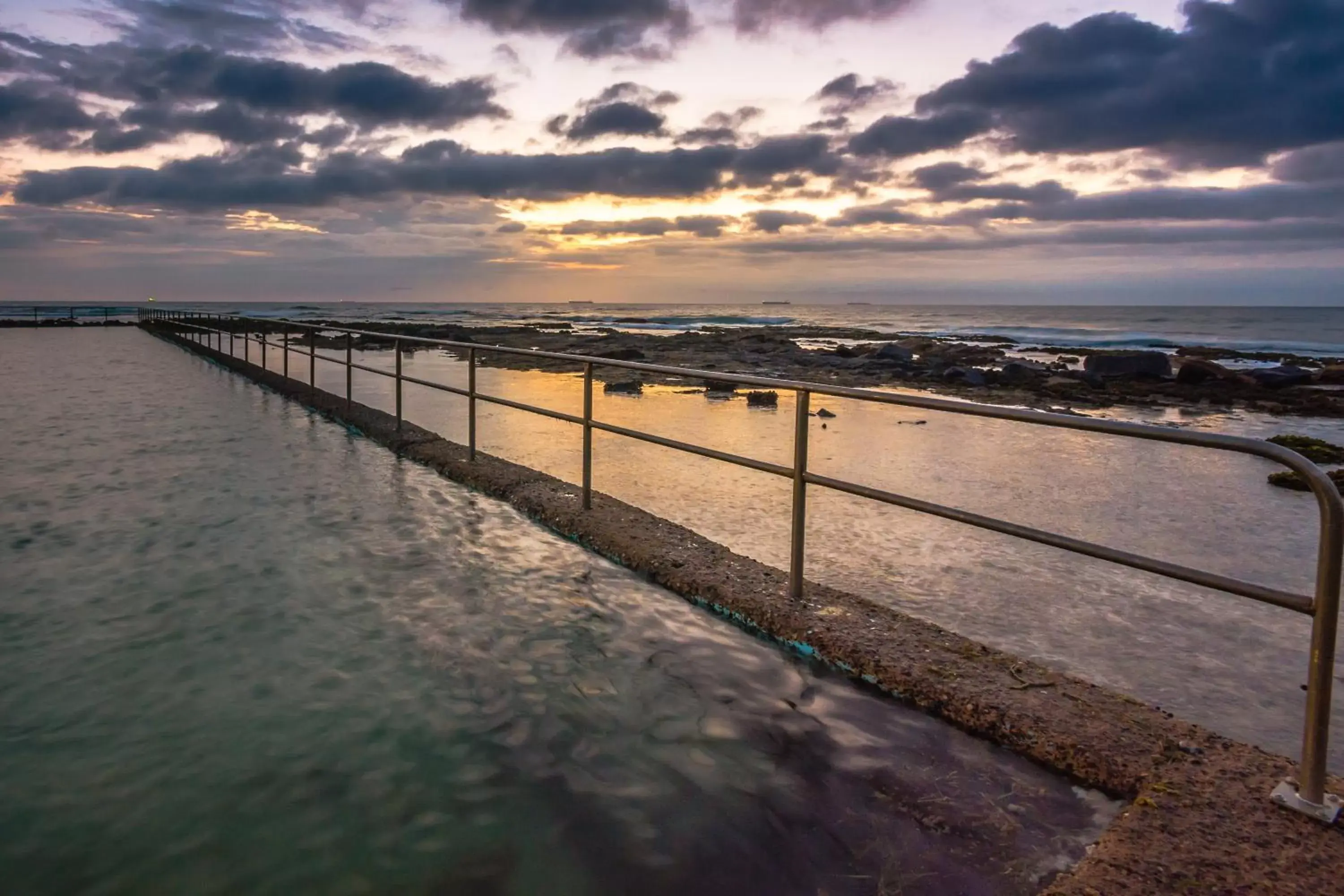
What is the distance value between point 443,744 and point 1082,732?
2.02 meters

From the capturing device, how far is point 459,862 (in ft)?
7.16

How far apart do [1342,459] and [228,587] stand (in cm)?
1240

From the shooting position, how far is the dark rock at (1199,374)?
20.9 meters

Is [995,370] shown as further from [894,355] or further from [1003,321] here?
[1003,321]

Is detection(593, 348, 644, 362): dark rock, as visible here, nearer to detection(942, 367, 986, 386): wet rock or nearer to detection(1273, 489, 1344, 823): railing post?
detection(942, 367, 986, 386): wet rock

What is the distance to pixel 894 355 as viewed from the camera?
2627 centimetres

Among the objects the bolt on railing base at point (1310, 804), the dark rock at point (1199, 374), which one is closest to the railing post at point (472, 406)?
the bolt on railing base at point (1310, 804)

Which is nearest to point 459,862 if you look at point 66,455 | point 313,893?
point 313,893

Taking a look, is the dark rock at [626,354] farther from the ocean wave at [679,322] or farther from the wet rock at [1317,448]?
the ocean wave at [679,322]

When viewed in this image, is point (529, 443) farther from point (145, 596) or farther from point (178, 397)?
point (145, 596)

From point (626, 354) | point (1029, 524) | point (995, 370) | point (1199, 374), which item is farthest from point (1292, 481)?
point (626, 354)

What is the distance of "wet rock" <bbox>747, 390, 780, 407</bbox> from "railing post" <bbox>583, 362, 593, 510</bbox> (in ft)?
30.3

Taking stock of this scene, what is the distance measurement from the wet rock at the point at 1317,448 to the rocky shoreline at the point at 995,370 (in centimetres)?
452

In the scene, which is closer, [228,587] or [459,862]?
[459,862]
